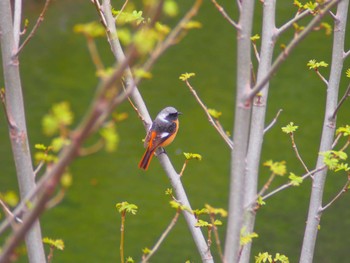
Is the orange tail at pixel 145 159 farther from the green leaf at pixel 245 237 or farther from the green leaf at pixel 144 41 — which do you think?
the green leaf at pixel 144 41

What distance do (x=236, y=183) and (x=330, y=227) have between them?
7618 mm

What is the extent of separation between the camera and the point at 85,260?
8531mm

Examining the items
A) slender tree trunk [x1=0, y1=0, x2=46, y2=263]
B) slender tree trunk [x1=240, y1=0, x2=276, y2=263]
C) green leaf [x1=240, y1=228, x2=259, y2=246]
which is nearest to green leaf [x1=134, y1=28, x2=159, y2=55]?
slender tree trunk [x1=0, y1=0, x2=46, y2=263]

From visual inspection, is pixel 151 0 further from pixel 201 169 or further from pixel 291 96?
pixel 291 96

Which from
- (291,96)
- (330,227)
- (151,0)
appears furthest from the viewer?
(291,96)

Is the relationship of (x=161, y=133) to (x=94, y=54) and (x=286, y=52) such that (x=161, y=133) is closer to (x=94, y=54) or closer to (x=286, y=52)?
(x=286, y=52)

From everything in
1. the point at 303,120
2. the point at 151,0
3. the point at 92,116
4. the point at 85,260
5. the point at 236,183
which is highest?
the point at 151,0

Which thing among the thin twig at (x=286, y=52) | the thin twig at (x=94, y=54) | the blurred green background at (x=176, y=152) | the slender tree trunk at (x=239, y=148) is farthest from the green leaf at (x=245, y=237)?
the blurred green background at (x=176, y=152)

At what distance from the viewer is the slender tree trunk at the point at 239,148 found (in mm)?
1841

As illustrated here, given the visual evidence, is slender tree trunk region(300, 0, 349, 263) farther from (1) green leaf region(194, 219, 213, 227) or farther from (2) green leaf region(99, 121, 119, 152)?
(2) green leaf region(99, 121, 119, 152)

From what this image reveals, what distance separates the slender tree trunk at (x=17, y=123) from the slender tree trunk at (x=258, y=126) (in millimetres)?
651

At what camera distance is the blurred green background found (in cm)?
891

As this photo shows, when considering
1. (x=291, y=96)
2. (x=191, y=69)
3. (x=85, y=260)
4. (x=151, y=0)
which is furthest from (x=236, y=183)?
(x=191, y=69)

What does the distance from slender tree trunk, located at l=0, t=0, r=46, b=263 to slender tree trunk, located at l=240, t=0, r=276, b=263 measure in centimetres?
65
